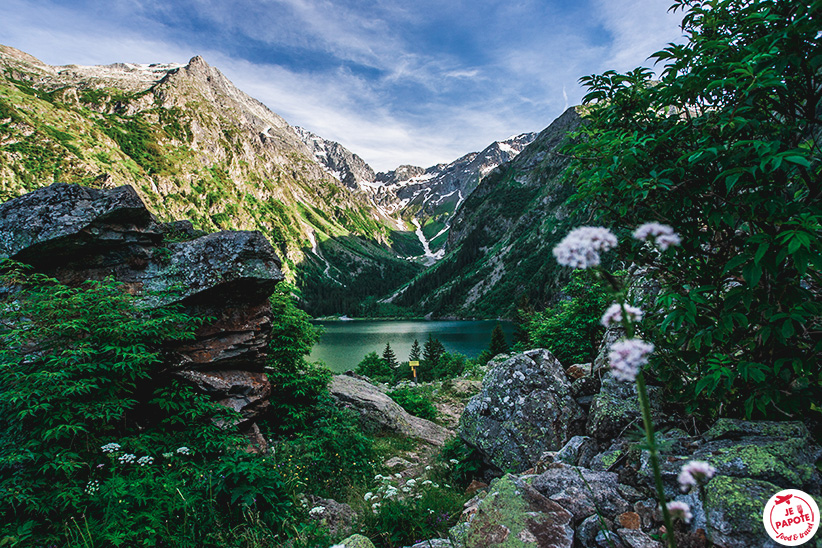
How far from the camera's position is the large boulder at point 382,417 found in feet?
42.1

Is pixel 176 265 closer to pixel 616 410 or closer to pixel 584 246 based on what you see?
pixel 584 246

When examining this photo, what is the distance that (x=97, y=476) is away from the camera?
5.13 metres

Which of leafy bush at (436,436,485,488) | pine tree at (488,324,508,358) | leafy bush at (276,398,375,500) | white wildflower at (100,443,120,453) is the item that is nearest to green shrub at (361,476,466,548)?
leafy bush at (436,436,485,488)

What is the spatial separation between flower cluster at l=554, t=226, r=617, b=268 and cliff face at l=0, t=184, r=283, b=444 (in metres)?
8.82

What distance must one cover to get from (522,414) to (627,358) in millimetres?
7069

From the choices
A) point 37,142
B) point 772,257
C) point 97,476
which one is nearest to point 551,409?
point 772,257

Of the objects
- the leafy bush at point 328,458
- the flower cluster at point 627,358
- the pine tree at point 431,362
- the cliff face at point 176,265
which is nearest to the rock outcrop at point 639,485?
the flower cluster at point 627,358

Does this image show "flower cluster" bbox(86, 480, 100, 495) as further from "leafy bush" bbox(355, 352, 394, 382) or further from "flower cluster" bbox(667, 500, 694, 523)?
"leafy bush" bbox(355, 352, 394, 382)

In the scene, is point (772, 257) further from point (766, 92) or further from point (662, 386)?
point (662, 386)

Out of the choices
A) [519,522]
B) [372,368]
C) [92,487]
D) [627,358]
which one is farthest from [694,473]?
[372,368]

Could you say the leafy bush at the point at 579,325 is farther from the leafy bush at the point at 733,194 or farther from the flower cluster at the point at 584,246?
the flower cluster at the point at 584,246

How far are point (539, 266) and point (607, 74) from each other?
158413 mm

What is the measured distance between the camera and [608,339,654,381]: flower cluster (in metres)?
1.27

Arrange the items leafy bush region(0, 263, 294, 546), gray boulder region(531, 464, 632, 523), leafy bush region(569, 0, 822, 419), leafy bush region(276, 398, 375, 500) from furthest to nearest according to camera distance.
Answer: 1. leafy bush region(276, 398, 375, 500)
2. leafy bush region(0, 263, 294, 546)
3. gray boulder region(531, 464, 632, 523)
4. leafy bush region(569, 0, 822, 419)
